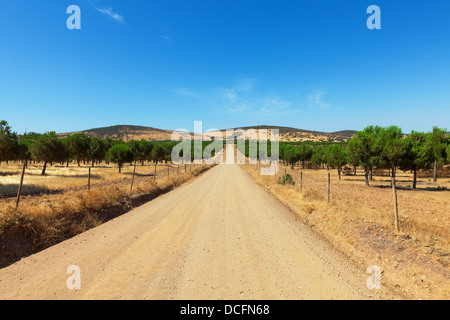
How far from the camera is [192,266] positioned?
590cm

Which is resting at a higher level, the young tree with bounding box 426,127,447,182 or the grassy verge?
the young tree with bounding box 426,127,447,182

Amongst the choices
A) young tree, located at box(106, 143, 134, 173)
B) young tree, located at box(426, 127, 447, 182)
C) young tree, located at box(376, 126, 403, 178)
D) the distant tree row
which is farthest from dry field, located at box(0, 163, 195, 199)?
young tree, located at box(426, 127, 447, 182)

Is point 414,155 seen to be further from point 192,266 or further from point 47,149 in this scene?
point 47,149

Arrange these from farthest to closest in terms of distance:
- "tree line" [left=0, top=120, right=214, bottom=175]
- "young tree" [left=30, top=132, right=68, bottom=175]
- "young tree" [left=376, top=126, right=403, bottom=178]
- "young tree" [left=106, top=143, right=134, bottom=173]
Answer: "young tree" [left=106, top=143, right=134, bottom=173]
"young tree" [left=30, top=132, right=68, bottom=175]
"tree line" [left=0, top=120, right=214, bottom=175]
"young tree" [left=376, top=126, right=403, bottom=178]

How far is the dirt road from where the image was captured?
15.3 ft

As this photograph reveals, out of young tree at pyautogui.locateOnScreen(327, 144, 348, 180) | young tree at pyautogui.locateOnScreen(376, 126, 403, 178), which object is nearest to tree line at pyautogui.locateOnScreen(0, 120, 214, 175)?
young tree at pyautogui.locateOnScreen(376, 126, 403, 178)

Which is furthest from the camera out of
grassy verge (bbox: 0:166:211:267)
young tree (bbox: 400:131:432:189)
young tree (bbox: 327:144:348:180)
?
young tree (bbox: 327:144:348:180)

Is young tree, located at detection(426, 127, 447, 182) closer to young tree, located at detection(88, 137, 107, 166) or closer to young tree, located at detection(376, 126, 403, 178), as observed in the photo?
young tree, located at detection(376, 126, 403, 178)

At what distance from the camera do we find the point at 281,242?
25.6 ft

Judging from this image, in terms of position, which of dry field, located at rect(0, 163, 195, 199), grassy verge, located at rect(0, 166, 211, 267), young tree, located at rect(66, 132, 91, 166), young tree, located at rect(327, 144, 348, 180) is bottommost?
dry field, located at rect(0, 163, 195, 199)

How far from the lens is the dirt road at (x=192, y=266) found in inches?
184

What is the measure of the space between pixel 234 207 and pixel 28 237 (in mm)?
9790

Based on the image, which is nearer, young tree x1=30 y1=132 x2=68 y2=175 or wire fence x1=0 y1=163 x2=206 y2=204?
wire fence x1=0 y1=163 x2=206 y2=204
